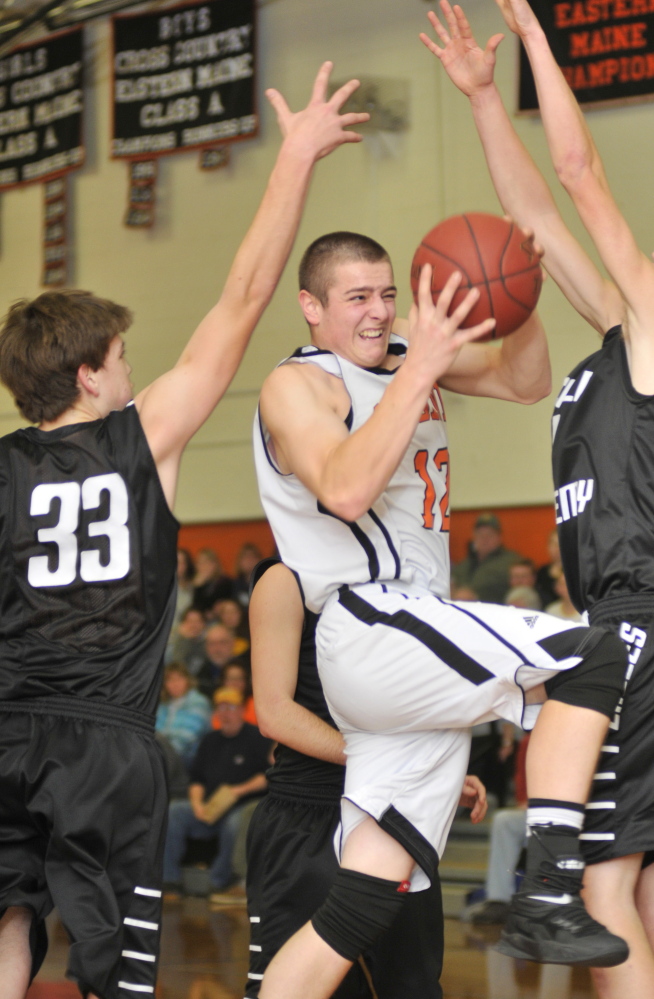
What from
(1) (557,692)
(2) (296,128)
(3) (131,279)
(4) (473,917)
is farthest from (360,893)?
(3) (131,279)

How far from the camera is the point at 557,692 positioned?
2752mm

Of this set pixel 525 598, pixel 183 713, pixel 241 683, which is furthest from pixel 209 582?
pixel 525 598

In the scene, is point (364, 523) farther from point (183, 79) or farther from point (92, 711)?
point (183, 79)

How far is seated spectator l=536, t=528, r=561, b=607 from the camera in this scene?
816 centimetres

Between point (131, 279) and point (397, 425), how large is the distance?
8924 mm

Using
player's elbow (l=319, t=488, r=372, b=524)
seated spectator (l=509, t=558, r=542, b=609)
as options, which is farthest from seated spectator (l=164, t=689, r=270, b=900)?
player's elbow (l=319, t=488, r=372, b=524)

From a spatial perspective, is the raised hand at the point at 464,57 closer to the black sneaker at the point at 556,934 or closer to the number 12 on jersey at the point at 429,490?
the number 12 on jersey at the point at 429,490

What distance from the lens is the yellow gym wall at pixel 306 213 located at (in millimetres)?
9195

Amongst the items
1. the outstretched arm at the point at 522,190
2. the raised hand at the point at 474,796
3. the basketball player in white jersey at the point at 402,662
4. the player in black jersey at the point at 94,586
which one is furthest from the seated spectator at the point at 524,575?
the player in black jersey at the point at 94,586

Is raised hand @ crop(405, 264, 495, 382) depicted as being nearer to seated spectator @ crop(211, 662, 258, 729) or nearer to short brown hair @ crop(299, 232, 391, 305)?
short brown hair @ crop(299, 232, 391, 305)

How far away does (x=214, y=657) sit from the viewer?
30.3 ft

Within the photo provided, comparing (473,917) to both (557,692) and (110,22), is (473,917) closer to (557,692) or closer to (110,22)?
(557,692)

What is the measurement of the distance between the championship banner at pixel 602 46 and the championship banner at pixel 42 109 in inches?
187

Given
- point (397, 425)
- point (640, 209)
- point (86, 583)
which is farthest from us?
point (640, 209)
